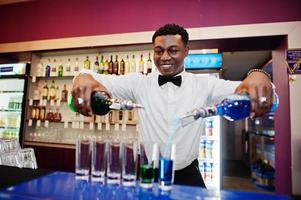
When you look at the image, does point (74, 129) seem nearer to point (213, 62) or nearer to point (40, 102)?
point (40, 102)

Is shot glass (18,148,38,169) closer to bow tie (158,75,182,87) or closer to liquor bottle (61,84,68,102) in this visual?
bow tie (158,75,182,87)

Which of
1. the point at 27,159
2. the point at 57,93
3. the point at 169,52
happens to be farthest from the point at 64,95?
the point at 169,52

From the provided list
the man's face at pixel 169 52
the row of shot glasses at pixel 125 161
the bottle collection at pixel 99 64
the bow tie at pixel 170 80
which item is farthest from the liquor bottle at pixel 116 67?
the row of shot glasses at pixel 125 161

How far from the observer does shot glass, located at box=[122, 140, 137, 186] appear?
3.28 ft

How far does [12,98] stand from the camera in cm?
409

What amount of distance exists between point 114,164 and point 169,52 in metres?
0.74

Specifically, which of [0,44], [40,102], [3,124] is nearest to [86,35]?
[40,102]

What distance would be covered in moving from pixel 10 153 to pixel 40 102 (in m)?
2.39

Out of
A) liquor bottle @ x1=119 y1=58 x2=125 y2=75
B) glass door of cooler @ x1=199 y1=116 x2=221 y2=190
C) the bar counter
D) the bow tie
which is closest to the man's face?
the bow tie

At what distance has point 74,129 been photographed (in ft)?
12.8

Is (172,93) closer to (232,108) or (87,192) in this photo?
(232,108)

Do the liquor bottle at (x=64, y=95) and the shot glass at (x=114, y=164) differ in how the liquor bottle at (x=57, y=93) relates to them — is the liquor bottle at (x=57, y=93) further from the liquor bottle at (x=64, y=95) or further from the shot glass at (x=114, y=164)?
the shot glass at (x=114, y=164)

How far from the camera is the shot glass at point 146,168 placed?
976 millimetres

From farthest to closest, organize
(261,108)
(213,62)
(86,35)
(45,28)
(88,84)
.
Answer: (45,28) → (86,35) → (213,62) → (88,84) → (261,108)
